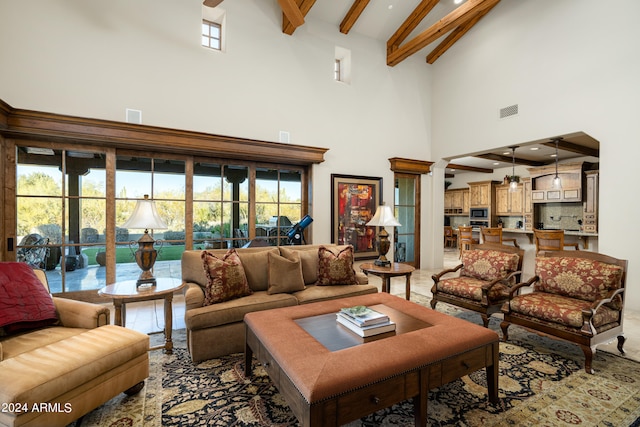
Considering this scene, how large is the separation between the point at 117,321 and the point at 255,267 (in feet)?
4.11

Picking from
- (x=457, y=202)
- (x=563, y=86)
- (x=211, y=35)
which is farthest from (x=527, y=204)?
(x=211, y=35)

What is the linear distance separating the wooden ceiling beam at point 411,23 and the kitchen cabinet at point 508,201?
5.51 m

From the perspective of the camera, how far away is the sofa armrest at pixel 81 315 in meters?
2.09

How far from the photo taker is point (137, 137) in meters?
3.85

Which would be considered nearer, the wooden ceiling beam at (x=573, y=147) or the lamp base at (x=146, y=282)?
the lamp base at (x=146, y=282)

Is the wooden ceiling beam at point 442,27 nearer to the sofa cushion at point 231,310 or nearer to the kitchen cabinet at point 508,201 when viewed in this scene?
the sofa cushion at point 231,310

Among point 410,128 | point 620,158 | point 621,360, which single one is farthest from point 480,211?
point 621,360

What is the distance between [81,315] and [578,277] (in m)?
4.19

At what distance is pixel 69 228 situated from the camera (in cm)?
384

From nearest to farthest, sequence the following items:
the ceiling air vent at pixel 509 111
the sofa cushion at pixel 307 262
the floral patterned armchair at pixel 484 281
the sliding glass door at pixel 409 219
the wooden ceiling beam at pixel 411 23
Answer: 1. the floral patterned armchair at pixel 484 281
2. the sofa cushion at pixel 307 262
3. the ceiling air vent at pixel 509 111
4. the wooden ceiling beam at pixel 411 23
5. the sliding glass door at pixel 409 219

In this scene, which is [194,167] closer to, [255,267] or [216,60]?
[216,60]

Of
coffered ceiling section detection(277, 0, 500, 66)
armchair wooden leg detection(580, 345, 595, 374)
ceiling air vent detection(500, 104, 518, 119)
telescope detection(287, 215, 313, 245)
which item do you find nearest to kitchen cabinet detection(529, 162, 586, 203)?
ceiling air vent detection(500, 104, 518, 119)

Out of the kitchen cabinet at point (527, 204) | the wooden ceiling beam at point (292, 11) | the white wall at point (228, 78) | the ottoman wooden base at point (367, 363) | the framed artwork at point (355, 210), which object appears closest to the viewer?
the ottoman wooden base at point (367, 363)

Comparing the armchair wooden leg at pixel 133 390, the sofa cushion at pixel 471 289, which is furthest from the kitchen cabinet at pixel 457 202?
the armchair wooden leg at pixel 133 390
